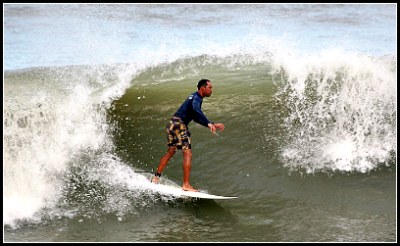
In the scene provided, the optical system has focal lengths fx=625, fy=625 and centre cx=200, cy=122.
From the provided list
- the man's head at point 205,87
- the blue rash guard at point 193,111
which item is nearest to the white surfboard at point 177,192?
the blue rash guard at point 193,111

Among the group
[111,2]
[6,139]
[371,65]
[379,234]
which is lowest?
[379,234]

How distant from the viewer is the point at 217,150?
829 cm

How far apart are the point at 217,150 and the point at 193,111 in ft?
5.77

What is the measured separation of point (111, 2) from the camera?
25859 mm

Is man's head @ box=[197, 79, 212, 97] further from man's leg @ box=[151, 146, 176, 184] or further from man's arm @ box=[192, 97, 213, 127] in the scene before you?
man's leg @ box=[151, 146, 176, 184]

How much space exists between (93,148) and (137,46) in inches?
490

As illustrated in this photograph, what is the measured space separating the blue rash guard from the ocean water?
3.11 ft

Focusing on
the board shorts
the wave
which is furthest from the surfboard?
the board shorts

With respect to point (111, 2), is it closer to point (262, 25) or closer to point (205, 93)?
point (262, 25)

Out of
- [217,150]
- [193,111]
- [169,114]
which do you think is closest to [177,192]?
[193,111]

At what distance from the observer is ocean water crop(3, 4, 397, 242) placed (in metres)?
6.34

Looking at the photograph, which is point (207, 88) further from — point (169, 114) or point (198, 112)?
point (169, 114)

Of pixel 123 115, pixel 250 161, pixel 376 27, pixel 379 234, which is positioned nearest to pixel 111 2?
pixel 376 27

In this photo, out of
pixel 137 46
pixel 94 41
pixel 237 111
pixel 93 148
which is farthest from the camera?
pixel 94 41
